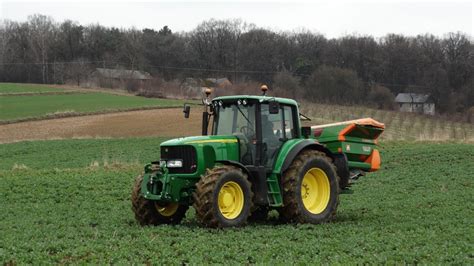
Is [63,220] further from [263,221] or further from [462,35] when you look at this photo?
[462,35]

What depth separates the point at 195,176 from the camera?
1009 cm

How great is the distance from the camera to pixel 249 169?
10.5 m

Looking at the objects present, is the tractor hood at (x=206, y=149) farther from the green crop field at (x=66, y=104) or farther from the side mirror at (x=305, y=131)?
the green crop field at (x=66, y=104)

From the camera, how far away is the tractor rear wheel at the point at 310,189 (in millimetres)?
10508

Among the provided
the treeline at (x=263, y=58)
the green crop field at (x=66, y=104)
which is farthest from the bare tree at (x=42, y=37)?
the green crop field at (x=66, y=104)

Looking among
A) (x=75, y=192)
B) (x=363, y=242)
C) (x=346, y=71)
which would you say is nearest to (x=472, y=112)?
(x=346, y=71)

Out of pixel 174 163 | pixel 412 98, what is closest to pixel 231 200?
pixel 174 163

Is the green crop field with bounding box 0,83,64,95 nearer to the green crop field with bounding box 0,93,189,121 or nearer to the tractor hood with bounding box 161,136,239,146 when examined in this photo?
the green crop field with bounding box 0,93,189,121

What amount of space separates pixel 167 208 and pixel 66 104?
48268mm

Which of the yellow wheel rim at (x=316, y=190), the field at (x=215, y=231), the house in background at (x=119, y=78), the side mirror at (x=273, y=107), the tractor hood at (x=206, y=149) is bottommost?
the field at (x=215, y=231)

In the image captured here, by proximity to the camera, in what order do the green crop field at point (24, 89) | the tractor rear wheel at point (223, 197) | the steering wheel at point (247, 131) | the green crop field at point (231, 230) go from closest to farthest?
the green crop field at point (231, 230) → the tractor rear wheel at point (223, 197) → the steering wheel at point (247, 131) → the green crop field at point (24, 89)

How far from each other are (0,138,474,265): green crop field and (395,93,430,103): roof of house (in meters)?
56.2

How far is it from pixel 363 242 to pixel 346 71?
6599 centimetres

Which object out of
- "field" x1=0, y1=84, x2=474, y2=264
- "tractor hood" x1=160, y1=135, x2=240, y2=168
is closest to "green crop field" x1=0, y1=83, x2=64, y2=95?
"field" x1=0, y1=84, x2=474, y2=264
